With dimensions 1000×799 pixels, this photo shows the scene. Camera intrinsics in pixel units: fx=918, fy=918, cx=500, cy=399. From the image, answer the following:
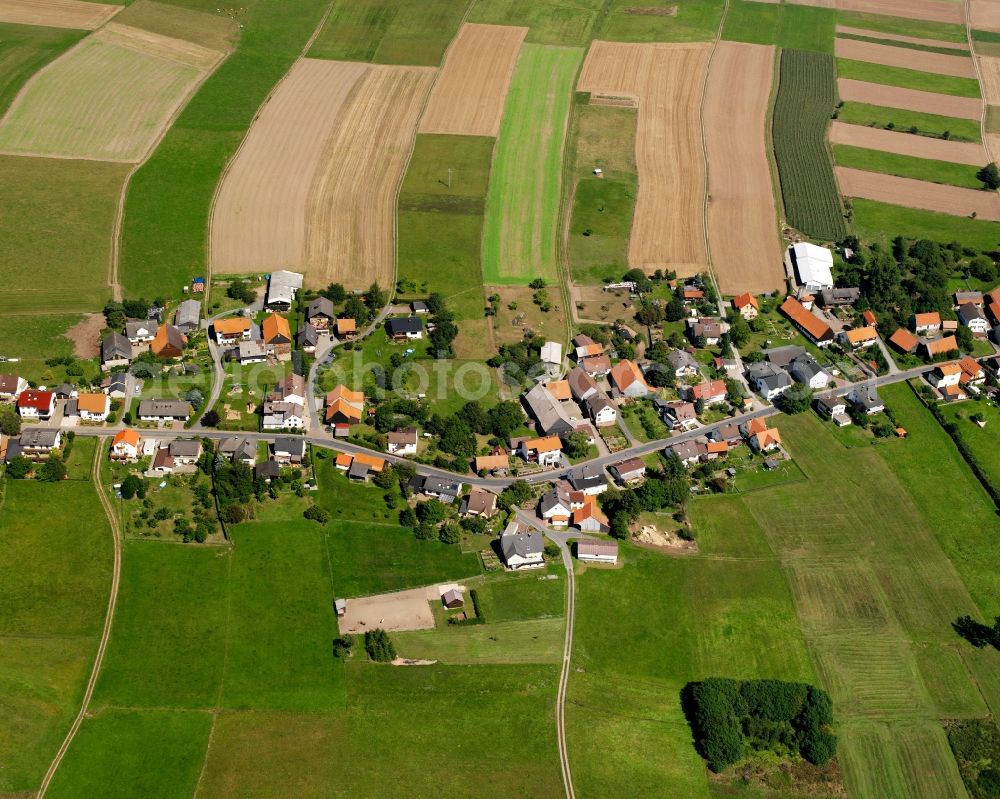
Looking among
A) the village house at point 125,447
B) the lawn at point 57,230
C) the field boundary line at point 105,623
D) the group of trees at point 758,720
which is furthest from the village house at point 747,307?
the lawn at point 57,230

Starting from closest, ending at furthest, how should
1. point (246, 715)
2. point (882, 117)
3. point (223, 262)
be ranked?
point (246, 715), point (223, 262), point (882, 117)

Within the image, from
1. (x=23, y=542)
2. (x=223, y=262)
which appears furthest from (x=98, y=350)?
(x=23, y=542)

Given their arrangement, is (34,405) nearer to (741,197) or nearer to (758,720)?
(758,720)

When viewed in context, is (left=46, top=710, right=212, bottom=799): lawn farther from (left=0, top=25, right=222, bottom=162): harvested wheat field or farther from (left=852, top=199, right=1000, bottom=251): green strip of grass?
(left=852, top=199, right=1000, bottom=251): green strip of grass

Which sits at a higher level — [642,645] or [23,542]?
[23,542]

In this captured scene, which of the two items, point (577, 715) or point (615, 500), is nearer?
point (577, 715)

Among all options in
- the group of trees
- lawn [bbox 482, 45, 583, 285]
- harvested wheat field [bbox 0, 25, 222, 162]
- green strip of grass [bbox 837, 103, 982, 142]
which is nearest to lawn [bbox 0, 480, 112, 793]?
the group of trees

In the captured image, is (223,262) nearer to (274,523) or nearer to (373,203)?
(373,203)
